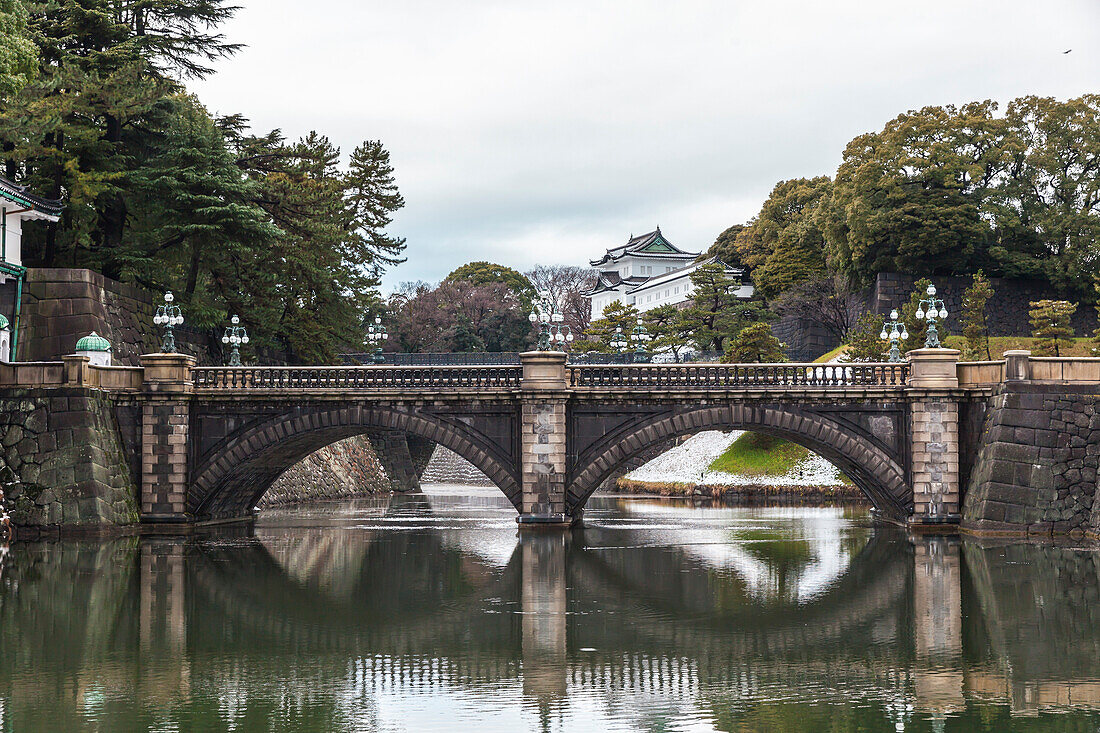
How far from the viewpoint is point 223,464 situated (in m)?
36.3

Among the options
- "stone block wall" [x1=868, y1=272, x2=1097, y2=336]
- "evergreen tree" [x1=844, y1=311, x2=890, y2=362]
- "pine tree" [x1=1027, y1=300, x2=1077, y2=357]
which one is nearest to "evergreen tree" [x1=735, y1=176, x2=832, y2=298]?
"stone block wall" [x1=868, y1=272, x2=1097, y2=336]

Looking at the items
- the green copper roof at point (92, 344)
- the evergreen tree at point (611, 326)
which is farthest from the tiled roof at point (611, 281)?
the green copper roof at point (92, 344)

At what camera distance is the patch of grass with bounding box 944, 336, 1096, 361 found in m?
57.1

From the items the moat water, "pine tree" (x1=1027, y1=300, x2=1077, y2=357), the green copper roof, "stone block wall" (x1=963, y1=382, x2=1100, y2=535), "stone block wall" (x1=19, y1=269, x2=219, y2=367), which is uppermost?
"pine tree" (x1=1027, y1=300, x2=1077, y2=357)

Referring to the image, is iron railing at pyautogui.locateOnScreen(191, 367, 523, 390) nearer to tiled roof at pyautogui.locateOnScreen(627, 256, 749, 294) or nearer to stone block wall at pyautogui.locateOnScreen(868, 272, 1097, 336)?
stone block wall at pyautogui.locateOnScreen(868, 272, 1097, 336)

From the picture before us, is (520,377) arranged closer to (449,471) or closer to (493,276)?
(449,471)

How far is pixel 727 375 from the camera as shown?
35.9m

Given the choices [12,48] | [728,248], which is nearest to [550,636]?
[12,48]

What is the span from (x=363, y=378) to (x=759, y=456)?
26598mm

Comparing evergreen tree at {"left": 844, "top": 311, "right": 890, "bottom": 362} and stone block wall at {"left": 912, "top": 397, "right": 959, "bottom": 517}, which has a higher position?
evergreen tree at {"left": 844, "top": 311, "right": 890, "bottom": 362}

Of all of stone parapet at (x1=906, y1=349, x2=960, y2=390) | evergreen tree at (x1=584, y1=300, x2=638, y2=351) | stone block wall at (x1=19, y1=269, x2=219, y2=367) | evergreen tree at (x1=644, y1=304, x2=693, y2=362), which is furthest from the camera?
evergreen tree at (x1=584, y1=300, x2=638, y2=351)

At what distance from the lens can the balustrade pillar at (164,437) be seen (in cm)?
3588

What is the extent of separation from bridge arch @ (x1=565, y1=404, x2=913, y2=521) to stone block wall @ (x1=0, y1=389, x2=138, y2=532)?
13460 mm

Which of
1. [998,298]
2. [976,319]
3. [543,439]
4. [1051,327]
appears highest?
[998,298]
